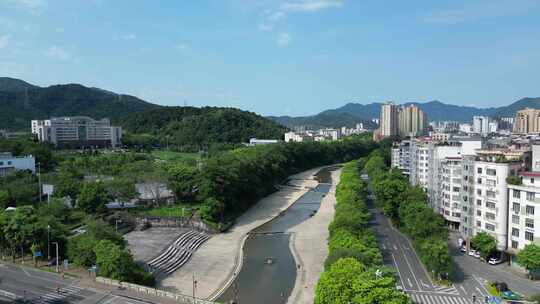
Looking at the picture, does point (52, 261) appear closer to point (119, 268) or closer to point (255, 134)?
point (119, 268)

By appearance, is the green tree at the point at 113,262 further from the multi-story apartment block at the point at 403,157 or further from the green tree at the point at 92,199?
the multi-story apartment block at the point at 403,157

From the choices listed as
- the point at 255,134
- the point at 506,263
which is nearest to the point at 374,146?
the point at 255,134

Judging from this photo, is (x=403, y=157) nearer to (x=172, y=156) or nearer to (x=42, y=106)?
(x=172, y=156)

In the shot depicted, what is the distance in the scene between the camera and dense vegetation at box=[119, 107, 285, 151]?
133 metres

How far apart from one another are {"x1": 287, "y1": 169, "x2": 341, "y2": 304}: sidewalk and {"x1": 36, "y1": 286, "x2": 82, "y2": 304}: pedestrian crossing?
12623 mm

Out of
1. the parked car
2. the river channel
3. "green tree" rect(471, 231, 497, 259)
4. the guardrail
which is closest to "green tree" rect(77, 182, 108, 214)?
the river channel

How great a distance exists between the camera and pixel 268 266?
3531cm

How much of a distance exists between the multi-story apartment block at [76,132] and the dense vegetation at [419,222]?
298 feet

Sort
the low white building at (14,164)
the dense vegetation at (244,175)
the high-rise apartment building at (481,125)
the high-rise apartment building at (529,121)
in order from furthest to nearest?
the high-rise apartment building at (481,125), the high-rise apartment building at (529,121), the low white building at (14,164), the dense vegetation at (244,175)

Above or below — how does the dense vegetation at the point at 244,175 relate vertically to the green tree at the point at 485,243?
above

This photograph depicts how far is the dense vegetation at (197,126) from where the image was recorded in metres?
133

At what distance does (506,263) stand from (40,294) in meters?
31.8

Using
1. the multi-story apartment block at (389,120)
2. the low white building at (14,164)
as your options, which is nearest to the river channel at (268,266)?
the low white building at (14,164)

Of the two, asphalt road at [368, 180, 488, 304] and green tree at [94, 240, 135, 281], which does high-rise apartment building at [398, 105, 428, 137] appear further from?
green tree at [94, 240, 135, 281]
